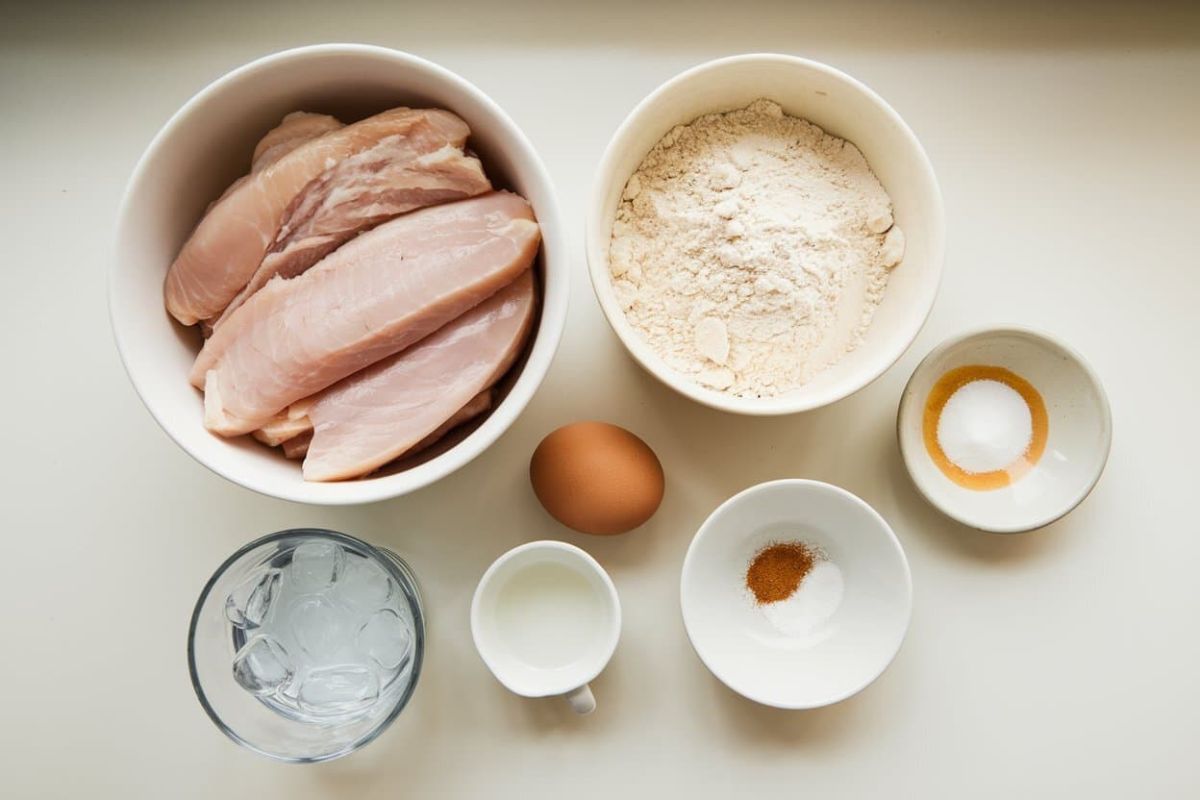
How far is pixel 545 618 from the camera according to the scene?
1.15m

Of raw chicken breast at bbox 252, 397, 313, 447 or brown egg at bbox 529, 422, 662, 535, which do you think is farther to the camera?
brown egg at bbox 529, 422, 662, 535

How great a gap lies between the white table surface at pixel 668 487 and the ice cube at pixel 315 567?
0.06 m

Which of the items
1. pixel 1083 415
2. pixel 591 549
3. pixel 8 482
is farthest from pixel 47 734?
pixel 1083 415

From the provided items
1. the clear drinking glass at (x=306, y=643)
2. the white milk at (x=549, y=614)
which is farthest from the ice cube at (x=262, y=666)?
the white milk at (x=549, y=614)

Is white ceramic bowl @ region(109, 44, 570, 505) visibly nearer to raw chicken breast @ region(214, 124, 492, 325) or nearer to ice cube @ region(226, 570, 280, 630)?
raw chicken breast @ region(214, 124, 492, 325)

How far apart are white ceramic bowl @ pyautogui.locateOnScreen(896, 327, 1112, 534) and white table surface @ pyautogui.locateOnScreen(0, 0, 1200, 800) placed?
5 centimetres

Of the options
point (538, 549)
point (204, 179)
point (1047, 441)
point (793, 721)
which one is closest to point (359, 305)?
point (204, 179)

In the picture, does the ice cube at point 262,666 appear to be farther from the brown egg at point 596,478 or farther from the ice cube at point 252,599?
the brown egg at point 596,478

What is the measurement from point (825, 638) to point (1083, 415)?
44 cm

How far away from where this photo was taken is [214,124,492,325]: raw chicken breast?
3.14ft

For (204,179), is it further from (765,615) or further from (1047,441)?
(1047,441)

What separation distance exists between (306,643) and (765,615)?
577mm

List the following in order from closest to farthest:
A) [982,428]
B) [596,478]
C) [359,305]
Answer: [359,305] → [596,478] → [982,428]

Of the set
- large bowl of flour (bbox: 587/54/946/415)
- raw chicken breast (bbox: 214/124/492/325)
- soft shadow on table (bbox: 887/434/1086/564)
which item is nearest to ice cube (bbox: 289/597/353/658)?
raw chicken breast (bbox: 214/124/492/325)
